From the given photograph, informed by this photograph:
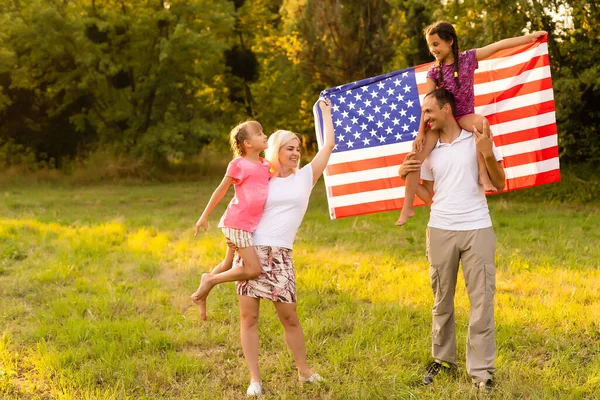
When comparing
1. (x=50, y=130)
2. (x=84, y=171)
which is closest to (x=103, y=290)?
(x=84, y=171)

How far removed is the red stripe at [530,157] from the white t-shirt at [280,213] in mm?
2387

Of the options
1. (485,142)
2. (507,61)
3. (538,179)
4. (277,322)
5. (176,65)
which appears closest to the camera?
(485,142)

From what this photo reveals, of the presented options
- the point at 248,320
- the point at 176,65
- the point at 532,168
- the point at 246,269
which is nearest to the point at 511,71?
the point at 532,168

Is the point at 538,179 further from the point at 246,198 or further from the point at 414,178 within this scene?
the point at 246,198

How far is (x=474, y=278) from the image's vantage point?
4098mm

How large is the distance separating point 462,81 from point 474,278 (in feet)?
4.42

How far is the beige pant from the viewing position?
4.06 metres

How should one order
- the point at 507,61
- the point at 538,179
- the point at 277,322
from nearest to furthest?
1. the point at 538,179
2. the point at 507,61
3. the point at 277,322

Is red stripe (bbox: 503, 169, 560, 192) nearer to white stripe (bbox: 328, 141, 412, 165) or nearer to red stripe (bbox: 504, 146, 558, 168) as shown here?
→ red stripe (bbox: 504, 146, 558, 168)

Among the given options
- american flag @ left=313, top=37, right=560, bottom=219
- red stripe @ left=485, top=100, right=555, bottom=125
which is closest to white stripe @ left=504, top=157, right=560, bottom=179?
american flag @ left=313, top=37, right=560, bottom=219

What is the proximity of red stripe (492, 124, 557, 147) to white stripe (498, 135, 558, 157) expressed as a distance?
1.2 inches

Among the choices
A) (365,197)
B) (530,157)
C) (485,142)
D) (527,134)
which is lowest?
(365,197)

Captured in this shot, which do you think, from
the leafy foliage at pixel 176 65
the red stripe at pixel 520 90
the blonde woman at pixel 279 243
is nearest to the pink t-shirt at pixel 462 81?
the blonde woman at pixel 279 243

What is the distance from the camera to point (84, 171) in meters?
22.5
